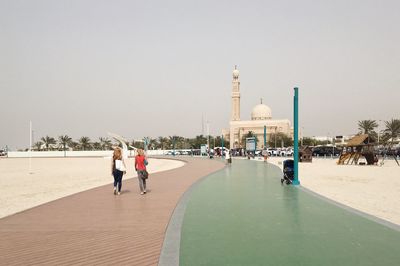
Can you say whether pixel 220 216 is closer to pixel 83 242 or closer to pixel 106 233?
pixel 106 233

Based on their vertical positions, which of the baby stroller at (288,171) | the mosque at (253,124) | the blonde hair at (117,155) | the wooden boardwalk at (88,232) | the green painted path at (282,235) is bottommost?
the wooden boardwalk at (88,232)

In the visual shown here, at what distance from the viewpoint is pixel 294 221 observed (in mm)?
7039

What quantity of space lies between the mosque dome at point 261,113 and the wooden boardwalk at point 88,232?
106827 millimetres

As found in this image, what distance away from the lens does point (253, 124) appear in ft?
359

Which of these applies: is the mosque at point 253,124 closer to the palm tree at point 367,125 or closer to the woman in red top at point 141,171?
the palm tree at point 367,125

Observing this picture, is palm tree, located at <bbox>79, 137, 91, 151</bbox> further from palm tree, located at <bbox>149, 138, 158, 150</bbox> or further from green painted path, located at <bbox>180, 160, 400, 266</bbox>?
green painted path, located at <bbox>180, 160, 400, 266</bbox>

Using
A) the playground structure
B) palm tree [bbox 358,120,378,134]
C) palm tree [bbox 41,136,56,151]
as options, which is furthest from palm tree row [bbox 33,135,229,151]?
the playground structure

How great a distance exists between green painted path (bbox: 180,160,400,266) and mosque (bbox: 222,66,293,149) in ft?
304

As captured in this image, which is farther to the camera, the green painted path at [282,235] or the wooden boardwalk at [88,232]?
the wooden boardwalk at [88,232]

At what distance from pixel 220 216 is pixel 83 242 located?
115 inches

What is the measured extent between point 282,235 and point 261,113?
111 m

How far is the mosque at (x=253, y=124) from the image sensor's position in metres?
106

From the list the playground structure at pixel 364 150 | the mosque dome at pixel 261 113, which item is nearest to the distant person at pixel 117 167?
the playground structure at pixel 364 150

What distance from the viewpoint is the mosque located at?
349ft
